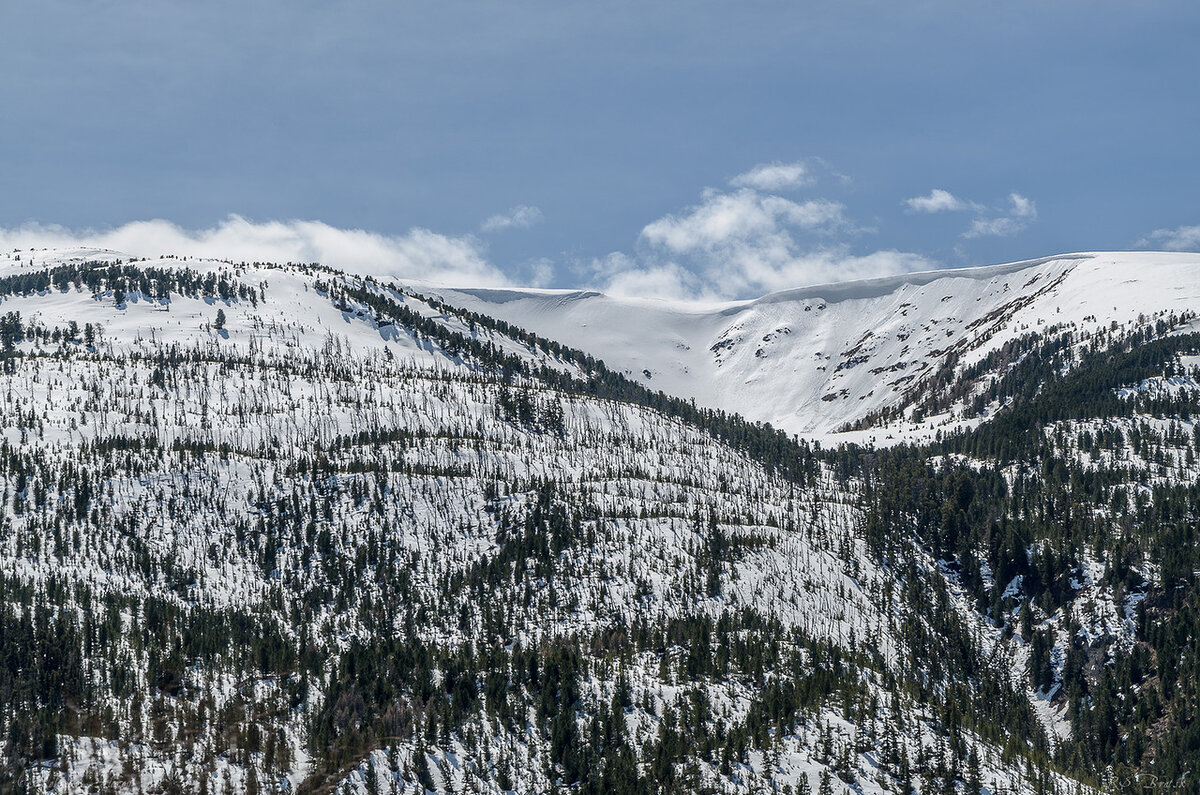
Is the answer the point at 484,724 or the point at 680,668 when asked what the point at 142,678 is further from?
the point at 680,668

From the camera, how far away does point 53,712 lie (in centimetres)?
15912

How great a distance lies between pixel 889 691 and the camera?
193500 millimetres

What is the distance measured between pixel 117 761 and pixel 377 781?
35.4m

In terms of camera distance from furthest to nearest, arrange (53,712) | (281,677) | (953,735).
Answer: (281,677)
(953,735)
(53,712)

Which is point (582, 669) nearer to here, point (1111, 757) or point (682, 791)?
point (682, 791)

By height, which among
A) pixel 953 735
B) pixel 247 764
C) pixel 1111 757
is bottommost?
pixel 1111 757

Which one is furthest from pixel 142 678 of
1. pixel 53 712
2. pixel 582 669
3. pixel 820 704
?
pixel 820 704

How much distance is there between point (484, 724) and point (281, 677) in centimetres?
4215

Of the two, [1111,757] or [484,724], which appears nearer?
[484,724]

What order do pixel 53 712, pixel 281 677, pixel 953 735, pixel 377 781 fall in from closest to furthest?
pixel 377 781, pixel 53 712, pixel 953 735, pixel 281 677

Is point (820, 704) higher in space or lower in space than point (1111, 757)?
higher

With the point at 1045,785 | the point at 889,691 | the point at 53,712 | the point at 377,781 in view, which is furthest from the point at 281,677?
the point at 1045,785

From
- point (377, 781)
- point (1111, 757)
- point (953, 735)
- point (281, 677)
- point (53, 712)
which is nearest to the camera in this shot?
point (377, 781)

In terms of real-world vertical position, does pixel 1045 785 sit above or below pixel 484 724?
below
